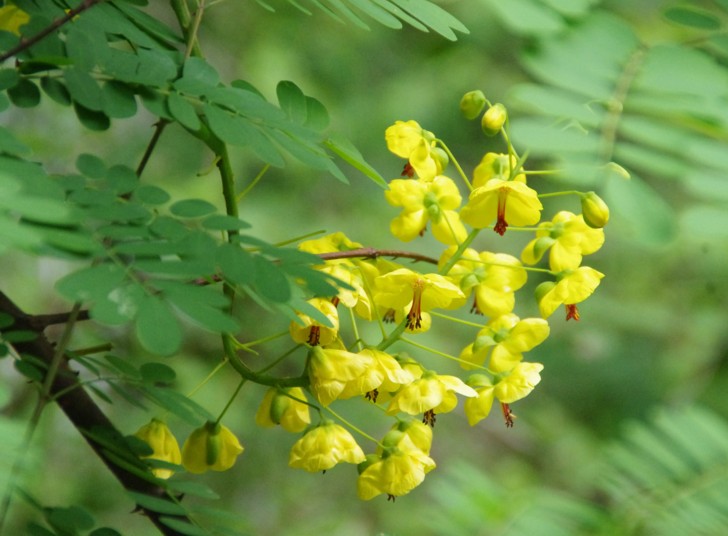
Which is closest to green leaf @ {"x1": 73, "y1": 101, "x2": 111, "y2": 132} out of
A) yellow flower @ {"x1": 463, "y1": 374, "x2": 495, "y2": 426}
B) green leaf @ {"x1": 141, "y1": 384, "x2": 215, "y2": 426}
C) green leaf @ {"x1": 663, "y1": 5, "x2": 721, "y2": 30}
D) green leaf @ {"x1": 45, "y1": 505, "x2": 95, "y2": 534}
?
green leaf @ {"x1": 141, "y1": 384, "x2": 215, "y2": 426}

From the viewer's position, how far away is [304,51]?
3217 mm

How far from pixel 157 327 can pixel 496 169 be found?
0.43m

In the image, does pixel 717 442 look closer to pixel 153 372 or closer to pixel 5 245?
pixel 153 372

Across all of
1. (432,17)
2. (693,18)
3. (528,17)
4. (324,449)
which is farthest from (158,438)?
(693,18)

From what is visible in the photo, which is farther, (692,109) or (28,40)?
(692,109)

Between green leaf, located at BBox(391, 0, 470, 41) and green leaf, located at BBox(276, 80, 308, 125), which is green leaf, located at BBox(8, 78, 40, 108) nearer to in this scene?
green leaf, located at BBox(276, 80, 308, 125)

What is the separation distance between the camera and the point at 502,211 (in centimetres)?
93

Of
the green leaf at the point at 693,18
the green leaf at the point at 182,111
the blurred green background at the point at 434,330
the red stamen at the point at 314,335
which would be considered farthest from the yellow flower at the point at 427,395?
the blurred green background at the point at 434,330

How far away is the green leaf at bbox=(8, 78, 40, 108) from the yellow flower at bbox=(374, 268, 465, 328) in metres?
0.35

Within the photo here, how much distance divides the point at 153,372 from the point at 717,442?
1.40 meters

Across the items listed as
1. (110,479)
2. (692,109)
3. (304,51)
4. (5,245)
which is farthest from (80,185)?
(304,51)

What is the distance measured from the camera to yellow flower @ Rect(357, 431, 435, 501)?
3.02ft

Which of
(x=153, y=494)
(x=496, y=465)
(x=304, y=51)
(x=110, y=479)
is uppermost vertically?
(x=153, y=494)

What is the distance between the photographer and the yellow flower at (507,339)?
0.98 meters
